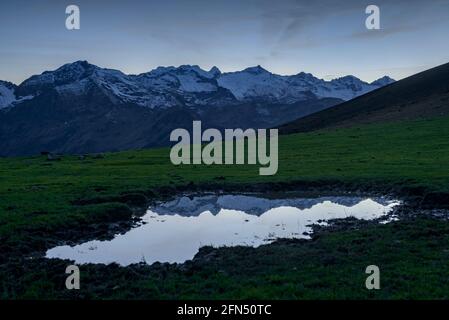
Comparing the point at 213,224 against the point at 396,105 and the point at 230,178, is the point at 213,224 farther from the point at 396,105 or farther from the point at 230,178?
the point at 396,105

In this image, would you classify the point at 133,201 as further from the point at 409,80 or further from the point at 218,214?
the point at 409,80

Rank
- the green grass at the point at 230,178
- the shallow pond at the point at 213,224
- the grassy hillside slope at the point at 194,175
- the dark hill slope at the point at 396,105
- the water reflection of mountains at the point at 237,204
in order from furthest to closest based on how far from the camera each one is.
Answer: the dark hill slope at the point at 396,105
the water reflection of mountains at the point at 237,204
the grassy hillside slope at the point at 194,175
the shallow pond at the point at 213,224
the green grass at the point at 230,178

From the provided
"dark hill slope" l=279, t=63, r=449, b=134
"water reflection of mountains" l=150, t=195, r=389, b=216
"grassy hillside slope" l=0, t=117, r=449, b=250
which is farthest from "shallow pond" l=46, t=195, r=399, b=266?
"dark hill slope" l=279, t=63, r=449, b=134

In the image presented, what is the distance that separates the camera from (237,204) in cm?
4294

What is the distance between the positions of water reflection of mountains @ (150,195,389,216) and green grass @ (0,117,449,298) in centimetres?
361

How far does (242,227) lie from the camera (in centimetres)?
3306

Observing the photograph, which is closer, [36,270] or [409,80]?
[36,270]

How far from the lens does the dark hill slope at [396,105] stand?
119094 millimetres

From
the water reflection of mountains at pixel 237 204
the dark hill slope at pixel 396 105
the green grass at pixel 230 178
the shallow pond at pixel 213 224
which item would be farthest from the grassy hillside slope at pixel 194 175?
the dark hill slope at pixel 396 105

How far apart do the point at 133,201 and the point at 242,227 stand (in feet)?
42.9

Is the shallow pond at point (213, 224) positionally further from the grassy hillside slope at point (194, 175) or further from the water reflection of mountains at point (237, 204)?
the grassy hillside slope at point (194, 175)

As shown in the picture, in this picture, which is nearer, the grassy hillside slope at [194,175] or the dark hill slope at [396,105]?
the grassy hillside slope at [194,175]

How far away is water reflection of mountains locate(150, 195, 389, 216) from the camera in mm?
40172
